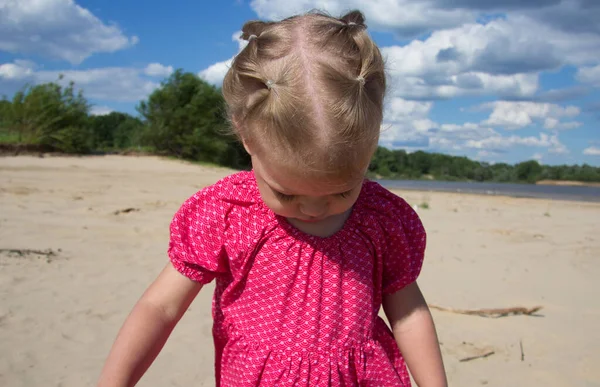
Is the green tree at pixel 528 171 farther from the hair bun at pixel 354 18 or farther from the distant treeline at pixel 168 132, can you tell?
the hair bun at pixel 354 18

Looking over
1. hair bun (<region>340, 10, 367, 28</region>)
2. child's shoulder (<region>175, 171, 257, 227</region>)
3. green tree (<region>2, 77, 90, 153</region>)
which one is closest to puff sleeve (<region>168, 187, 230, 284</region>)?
child's shoulder (<region>175, 171, 257, 227</region>)

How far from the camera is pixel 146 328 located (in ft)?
4.11

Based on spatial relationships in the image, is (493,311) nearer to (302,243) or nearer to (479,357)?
(479,357)

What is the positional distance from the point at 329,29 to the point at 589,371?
7.81ft

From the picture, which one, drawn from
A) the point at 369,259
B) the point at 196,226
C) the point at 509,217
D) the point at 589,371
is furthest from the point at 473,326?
the point at 509,217

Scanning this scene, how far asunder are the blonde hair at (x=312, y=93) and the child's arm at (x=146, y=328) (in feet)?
1.33

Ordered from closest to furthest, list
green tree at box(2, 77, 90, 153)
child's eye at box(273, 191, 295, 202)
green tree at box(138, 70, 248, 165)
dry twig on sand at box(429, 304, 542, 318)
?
child's eye at box(273, 191, 295, 202), dry twig on sand at box(429, 304, 542, 318), green tree at box(2, 77, 90, 153), green tree at box(138, 70, 248, 165)

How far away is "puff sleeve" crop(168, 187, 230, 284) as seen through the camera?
128cm

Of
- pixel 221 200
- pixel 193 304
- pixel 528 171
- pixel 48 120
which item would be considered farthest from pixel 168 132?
pixel 528 171

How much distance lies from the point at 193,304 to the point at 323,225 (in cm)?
229

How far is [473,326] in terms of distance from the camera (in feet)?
10.7

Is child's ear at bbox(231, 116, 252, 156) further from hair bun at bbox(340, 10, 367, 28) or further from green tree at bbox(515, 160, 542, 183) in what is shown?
green tree at bbox(515, 160, 542, 183)

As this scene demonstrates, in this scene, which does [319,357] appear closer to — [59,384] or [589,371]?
[59,384]

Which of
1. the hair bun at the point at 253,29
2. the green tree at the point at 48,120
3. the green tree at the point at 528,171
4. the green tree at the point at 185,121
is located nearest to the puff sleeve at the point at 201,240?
the hair bun at the point at 253,29
